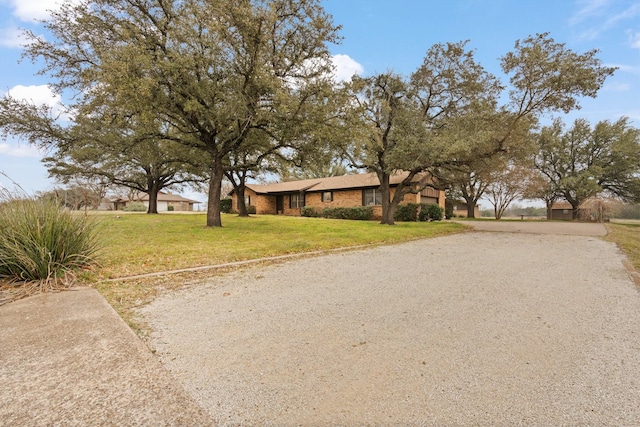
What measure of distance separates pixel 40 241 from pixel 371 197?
21.8 metres

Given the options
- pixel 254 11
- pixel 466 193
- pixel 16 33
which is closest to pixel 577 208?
pixel 466 193

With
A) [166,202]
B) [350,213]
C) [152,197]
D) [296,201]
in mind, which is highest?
[166,202]

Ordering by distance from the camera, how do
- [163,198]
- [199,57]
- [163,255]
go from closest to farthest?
[163,255]
[199,57]
[163,198]

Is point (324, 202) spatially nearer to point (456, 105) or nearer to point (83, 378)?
point (456, 105)

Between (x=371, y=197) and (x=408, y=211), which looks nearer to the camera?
(x=408, y=211)

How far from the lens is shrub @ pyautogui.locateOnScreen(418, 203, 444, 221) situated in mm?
22781

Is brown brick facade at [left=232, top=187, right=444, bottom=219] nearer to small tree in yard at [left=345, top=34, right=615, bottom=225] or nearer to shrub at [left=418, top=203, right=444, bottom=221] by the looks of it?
shrub at [left=418, top=203, right=444, bottom=221]

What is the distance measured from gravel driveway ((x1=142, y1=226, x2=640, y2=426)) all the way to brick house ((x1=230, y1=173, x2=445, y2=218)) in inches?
757

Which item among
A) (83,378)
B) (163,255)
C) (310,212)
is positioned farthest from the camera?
(310,212)

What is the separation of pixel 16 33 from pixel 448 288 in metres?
16.4

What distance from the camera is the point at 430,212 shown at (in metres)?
23.2

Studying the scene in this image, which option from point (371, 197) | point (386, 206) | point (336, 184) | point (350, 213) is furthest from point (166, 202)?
point (386, 206)

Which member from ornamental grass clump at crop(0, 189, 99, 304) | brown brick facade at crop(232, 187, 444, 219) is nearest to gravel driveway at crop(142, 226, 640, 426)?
ornamental grass clump at crop(0, 189, 99, 304)

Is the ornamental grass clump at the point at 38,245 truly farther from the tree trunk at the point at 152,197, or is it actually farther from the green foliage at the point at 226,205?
the green foliage at the point at 226,205
